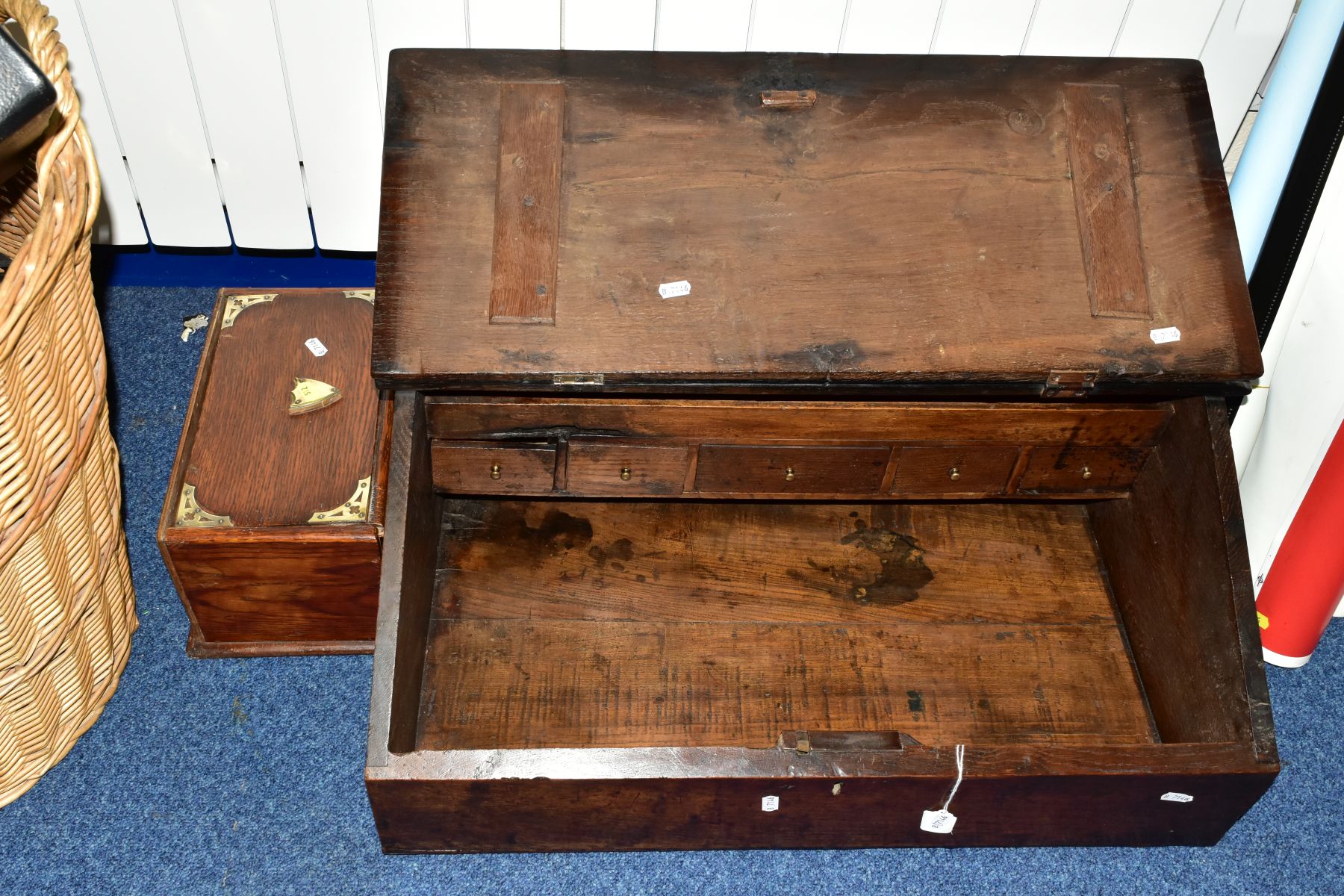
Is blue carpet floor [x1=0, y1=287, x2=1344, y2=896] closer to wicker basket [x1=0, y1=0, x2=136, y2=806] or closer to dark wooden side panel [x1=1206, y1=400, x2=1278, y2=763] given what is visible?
wicker basket [x1=0, y1=0, x2=136, y2=806]

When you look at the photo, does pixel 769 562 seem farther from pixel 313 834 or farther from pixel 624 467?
pixel 313 834

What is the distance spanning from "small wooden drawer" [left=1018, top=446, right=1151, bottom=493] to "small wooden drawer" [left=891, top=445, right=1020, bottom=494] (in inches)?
1.7

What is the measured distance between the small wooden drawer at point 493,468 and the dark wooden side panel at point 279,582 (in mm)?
163

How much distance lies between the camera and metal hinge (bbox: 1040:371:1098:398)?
1715mm

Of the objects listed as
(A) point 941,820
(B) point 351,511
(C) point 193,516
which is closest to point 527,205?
(B) point 351,511

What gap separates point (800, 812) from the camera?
1.62 metres

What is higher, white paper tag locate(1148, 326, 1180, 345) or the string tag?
white paper tag locate(1148, 326, 1180, 345)

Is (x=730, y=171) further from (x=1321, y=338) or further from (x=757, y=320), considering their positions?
(x=1321, y=338)

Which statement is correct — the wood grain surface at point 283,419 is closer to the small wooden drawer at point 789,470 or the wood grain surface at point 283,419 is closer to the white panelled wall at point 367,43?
the white panelled wall at point 367,43

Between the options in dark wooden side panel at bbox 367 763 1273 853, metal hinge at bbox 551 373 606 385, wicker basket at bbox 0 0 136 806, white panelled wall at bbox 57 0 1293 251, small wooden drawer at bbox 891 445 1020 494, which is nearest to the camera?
wicker basket at bbox 0 0 136 806

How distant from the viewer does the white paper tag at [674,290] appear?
1716mm

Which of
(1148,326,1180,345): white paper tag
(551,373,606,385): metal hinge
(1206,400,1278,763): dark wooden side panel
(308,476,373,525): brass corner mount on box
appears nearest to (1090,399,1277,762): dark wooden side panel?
(1206,400,1278,763): dark wooden side panel

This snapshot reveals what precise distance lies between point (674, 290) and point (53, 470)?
88 cm

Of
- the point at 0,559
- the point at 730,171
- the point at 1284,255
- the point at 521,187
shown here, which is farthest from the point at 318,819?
the point at 1284,255
